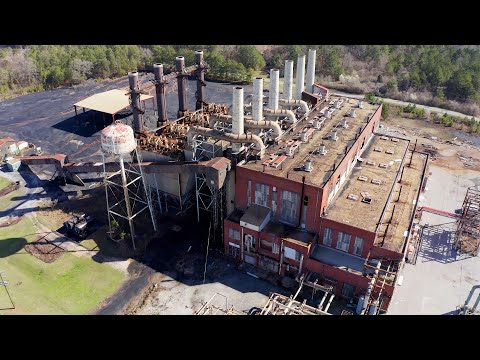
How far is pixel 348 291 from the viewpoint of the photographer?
1394 inches

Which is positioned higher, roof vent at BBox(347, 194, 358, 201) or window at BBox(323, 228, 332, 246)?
roof vent at BBox(347, 194, 358, 201)

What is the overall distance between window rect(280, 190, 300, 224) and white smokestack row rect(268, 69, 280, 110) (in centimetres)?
1426

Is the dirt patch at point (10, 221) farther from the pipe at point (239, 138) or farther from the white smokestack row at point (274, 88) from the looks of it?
the white smokestack row at point (274, 88)

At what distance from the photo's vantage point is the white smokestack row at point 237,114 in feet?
128

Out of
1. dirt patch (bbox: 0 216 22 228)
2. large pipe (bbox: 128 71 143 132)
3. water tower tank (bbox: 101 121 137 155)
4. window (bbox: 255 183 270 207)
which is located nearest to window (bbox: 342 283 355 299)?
window (bbox: 255 183 270 207)

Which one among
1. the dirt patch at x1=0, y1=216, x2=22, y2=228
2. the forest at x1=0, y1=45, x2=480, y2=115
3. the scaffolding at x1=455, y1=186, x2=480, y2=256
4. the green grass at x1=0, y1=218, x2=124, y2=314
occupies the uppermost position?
the forest at x1=0, y1=45, x2=480, y2=115

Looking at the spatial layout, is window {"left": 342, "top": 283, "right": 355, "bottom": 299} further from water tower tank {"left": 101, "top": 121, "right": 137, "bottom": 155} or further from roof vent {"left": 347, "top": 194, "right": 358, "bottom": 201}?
water tower tank {"left": 101, "top": 121, "right": 137, "bottom": 155}

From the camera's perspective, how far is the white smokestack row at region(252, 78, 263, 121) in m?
42.0

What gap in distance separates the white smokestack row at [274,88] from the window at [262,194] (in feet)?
43.5

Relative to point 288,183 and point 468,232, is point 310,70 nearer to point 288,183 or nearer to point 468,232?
point 288,183

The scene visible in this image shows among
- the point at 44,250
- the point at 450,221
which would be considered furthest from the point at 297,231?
the point at 44,250

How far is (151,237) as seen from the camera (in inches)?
1684

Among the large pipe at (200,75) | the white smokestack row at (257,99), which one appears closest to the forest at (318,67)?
the large pipe at (200,75)

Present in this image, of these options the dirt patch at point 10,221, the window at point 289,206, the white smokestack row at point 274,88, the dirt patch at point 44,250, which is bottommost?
the dirt patch at point 44,250
